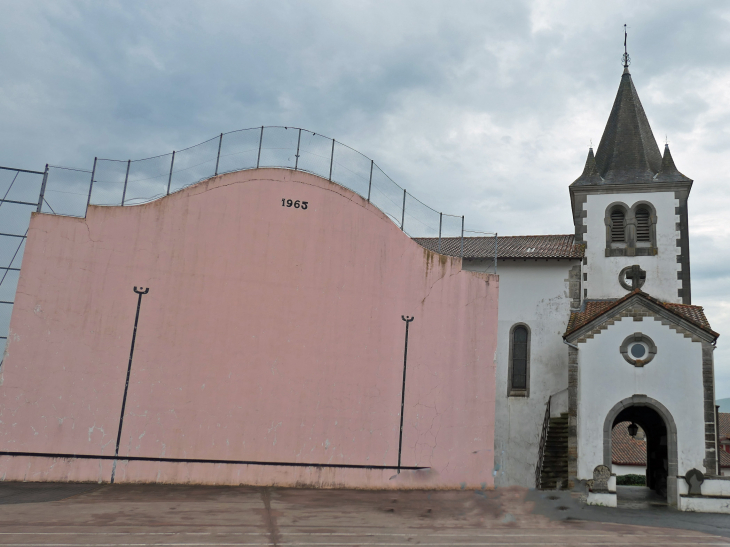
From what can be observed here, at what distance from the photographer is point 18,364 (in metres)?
13.4

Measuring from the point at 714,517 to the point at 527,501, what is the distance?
475 cm

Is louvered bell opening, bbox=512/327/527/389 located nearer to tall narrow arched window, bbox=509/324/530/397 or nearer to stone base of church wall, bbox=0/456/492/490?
tall narrow arched window, bbox=509/324/530/397

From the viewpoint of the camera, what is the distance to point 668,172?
24281mm

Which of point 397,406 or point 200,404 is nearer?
point 200,404

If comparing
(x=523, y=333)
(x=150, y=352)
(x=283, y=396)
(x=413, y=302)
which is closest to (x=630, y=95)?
(x=523, y=333)

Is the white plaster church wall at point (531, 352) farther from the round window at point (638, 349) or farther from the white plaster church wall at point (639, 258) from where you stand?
the round window at point (638, 349)

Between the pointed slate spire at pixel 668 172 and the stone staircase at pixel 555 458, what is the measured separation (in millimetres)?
Answer: 10540

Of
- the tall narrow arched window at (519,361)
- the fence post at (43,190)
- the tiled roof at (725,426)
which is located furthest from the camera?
the tiled roof at (725,426)

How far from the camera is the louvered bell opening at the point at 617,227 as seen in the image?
79.5 feet

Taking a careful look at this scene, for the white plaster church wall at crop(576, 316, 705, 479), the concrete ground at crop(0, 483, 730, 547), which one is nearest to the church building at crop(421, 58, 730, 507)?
the white plaster church wall at crop(576, 316, 705, 479)

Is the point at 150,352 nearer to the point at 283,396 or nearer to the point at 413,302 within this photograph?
the point at 283,396

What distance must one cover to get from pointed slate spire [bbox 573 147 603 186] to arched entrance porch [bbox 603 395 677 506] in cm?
976

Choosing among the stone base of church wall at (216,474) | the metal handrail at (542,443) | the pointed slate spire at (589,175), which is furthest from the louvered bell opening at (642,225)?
the stone base of church wall at (216,474)

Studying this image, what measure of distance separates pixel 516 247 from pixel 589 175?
4449mm
